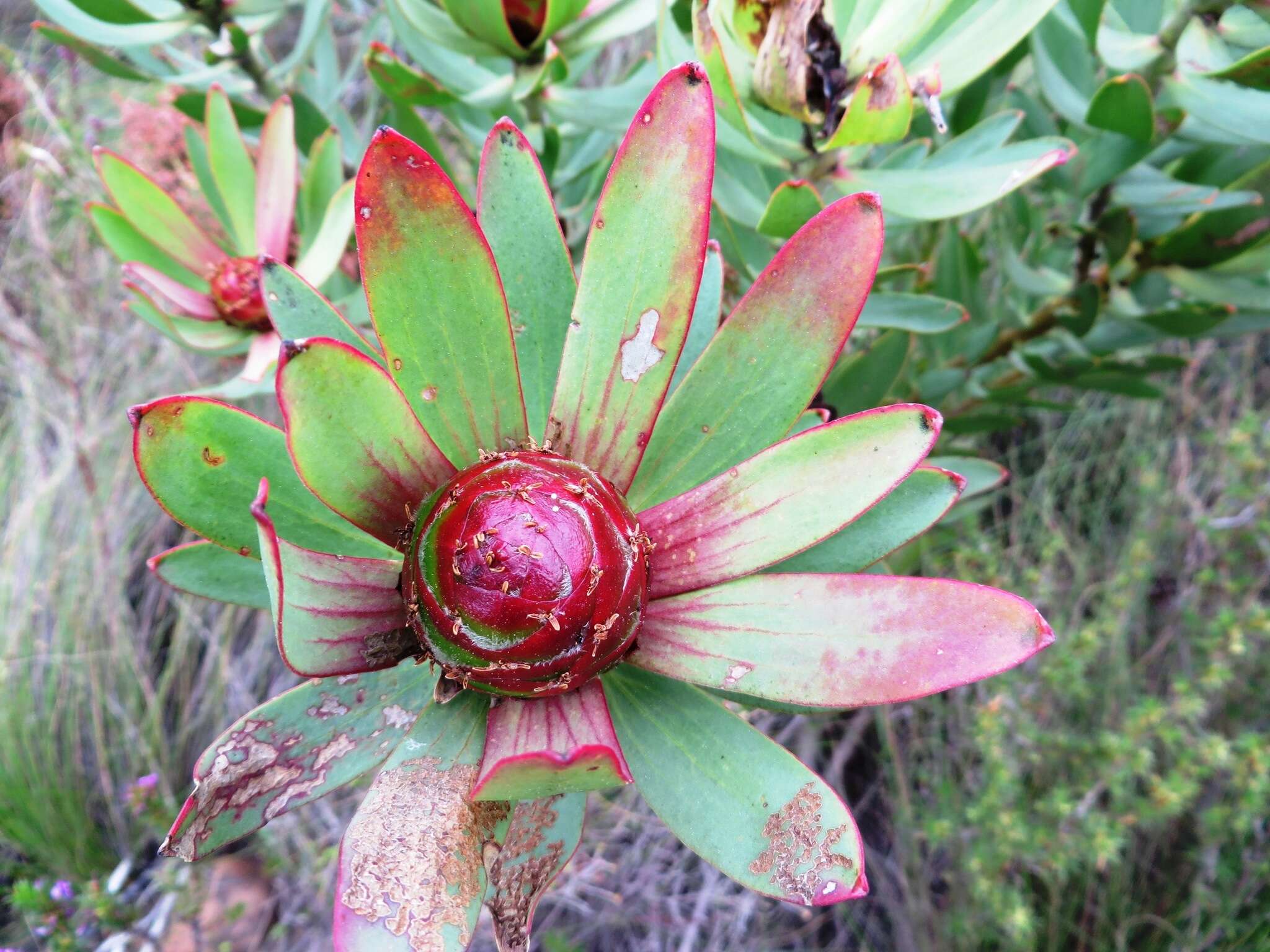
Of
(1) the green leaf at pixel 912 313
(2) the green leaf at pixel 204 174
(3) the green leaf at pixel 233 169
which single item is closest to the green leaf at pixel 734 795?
(1) the green leaf at pixel 912 313

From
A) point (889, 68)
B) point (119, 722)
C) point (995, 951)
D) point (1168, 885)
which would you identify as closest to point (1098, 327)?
A: point (889, 68)

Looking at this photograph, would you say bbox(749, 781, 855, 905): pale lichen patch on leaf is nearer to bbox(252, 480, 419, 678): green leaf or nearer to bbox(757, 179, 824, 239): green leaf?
bbox(252, 480, 419, 678): green leaf

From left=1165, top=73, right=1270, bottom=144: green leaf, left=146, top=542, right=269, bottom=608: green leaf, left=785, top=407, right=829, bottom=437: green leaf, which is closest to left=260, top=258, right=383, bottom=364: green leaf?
left=146, top=542, right=269, bottom=608: green leaf

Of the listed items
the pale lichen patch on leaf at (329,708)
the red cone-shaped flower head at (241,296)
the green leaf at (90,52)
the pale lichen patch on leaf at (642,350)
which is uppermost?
the green leaf at (90,52)

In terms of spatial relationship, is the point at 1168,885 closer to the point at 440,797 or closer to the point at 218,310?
the point at 440,797

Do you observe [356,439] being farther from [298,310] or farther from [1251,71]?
[1251,71]

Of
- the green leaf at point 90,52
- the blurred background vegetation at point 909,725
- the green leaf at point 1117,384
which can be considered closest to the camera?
the green leaf at point 90,52

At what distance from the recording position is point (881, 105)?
0.83 meters

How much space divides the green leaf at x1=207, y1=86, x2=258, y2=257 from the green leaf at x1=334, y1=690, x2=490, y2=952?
96 centimetres

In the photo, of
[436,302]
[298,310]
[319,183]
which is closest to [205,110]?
[319,183]

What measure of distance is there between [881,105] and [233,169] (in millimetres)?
982

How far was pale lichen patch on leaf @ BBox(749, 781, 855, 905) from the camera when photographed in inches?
25.8

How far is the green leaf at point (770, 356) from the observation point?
738 millimetres

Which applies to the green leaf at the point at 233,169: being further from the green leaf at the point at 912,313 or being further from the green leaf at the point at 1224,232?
the green leaf at the point at 1224,232
